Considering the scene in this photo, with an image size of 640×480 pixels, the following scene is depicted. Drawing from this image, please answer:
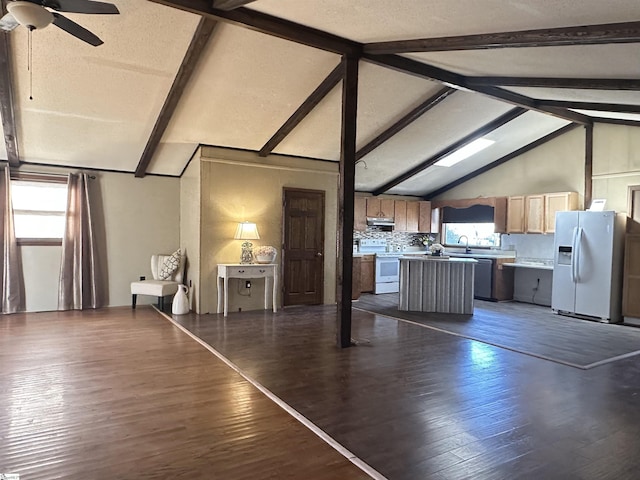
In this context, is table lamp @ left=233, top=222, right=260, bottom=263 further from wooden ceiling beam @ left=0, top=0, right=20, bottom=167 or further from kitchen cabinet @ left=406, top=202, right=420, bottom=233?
kitchen cabinet @ left=406, top=202, right=420, bottom=233

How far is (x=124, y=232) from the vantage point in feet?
23.4

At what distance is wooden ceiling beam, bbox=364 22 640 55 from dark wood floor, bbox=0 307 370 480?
3.47 m

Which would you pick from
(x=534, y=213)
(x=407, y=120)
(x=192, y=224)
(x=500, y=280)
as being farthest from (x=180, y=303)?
(x=534, y=213)

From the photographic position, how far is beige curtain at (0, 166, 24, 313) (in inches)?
244

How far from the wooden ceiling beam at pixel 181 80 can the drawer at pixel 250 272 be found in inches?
83.7

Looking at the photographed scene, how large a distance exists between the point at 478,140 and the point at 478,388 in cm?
563

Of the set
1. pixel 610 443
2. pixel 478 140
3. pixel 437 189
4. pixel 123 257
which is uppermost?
pixel 478 140

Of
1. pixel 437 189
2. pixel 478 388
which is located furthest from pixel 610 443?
pixel 437 189

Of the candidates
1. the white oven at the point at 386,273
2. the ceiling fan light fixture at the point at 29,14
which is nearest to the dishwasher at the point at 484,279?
the white oven at the point at 386,273

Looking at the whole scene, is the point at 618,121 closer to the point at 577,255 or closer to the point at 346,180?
the point at 577,255

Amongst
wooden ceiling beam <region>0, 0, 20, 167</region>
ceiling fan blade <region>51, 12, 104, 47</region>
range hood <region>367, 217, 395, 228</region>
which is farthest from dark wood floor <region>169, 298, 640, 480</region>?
range hood <region>367, 217, 395, 228</region>

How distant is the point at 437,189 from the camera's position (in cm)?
1018

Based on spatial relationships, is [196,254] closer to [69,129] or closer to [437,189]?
[69,129]

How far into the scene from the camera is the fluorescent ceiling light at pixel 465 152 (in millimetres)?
8023
